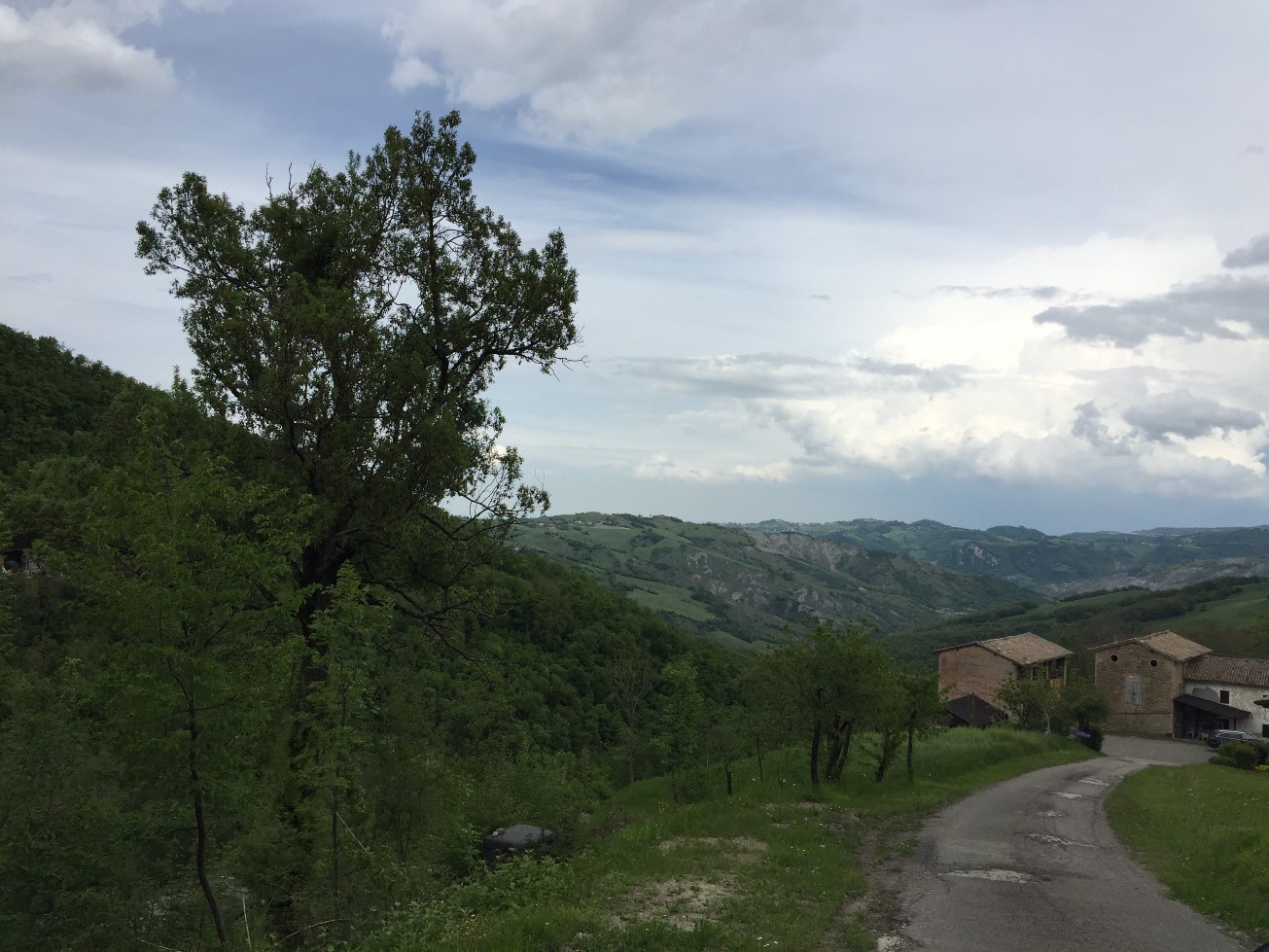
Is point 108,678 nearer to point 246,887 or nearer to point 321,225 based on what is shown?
point 246,887

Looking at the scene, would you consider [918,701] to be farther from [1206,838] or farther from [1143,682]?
[1143,682]

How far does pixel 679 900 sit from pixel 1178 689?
6980cm

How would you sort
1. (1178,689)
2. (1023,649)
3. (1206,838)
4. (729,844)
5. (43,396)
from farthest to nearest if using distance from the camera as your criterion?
(1023,649) < (1178,689) < (43,396) < (1206,838) < (729,844)

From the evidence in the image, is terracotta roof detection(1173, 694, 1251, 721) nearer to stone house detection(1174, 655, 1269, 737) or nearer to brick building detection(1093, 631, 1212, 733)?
stone house detection(1174, 655, 1269, 737)

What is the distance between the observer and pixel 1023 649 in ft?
232

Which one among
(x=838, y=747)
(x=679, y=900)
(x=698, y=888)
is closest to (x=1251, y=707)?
(x=838, y=747)

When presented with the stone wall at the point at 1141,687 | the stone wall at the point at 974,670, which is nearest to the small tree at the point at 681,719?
the stone wall at the point at 974,670

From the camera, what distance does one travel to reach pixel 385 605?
12.0m

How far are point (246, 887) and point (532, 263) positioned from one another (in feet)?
38.9

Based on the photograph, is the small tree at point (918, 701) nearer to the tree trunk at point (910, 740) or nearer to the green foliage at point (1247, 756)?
the tree trunk at point (910, 740)

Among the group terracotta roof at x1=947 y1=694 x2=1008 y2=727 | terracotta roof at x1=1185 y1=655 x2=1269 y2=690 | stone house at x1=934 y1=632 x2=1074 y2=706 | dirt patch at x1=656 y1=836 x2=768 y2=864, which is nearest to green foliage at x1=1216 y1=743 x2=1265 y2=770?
terracotta roof at x1=947 y1=694 x2=1008 y2=727

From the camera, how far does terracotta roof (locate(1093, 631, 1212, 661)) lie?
6425cm

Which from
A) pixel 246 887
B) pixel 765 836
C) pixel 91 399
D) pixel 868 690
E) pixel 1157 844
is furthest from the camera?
pixel 91 399

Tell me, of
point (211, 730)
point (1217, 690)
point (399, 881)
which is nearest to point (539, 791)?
point (399, 881)
